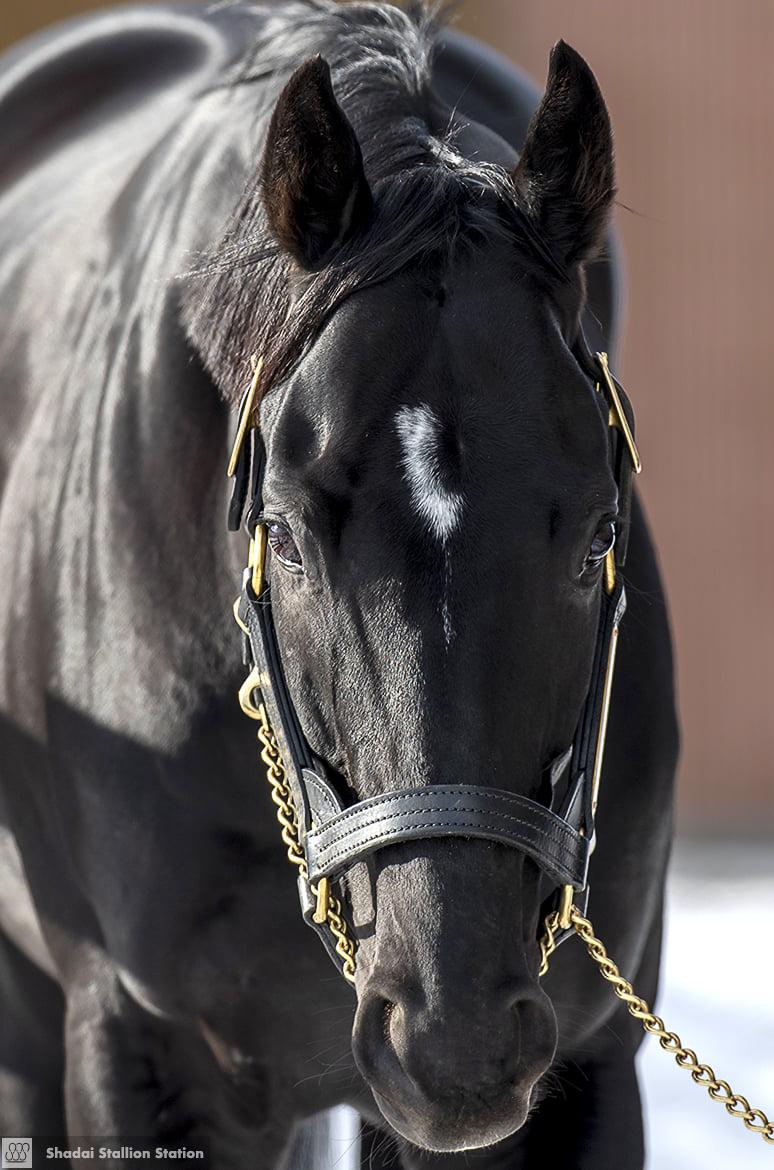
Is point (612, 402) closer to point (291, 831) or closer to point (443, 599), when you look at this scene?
point (443, 599)

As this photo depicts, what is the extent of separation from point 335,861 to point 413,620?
0.29 m

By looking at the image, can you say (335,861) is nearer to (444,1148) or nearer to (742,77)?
(444,1148)

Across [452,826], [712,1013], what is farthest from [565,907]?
[712,1013]

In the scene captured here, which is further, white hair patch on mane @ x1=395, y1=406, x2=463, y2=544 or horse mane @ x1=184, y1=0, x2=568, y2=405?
horse mane @ x1=184, y1=0, x2=568, y2=405

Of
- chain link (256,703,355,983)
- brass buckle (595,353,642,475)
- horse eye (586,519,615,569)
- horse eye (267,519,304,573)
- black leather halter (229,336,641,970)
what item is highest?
brass buckle (595,353,642,475)

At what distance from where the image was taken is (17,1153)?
2738mm

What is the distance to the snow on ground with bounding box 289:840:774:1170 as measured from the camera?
3760 mm

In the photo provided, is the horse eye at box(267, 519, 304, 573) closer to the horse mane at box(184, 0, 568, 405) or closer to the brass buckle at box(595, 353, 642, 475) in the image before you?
the horse mane at box(184, 0, 568, 405)

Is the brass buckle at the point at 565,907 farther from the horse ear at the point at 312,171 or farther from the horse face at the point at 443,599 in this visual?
the horse ear at the point at 312,171

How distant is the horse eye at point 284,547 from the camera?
1726 millimetres

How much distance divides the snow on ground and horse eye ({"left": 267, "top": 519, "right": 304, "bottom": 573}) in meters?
1.08

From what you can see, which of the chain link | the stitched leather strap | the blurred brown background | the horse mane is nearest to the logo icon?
the chain link

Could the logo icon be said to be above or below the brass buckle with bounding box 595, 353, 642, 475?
below

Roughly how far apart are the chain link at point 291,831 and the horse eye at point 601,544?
43 centimetres
